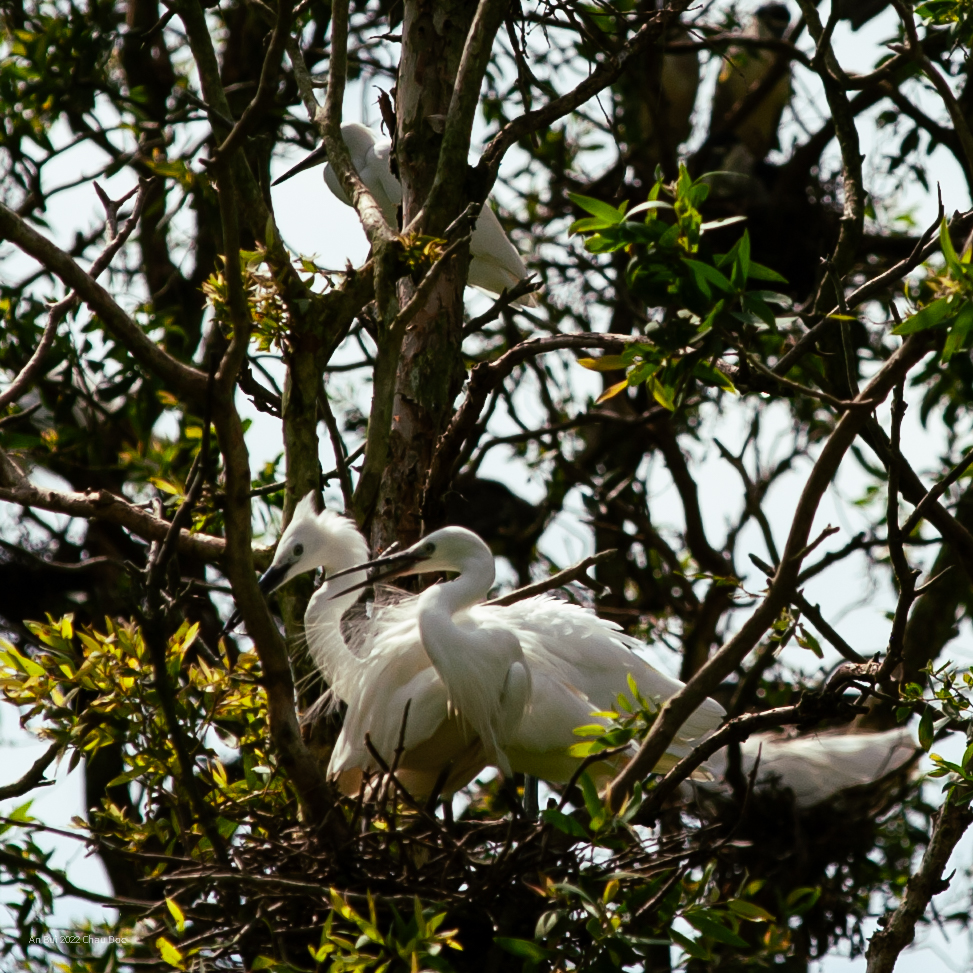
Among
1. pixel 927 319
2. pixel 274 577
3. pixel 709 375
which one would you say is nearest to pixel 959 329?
pixel 927 319

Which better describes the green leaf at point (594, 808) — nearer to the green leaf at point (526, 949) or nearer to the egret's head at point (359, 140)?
the green leaf at point (526, 949)

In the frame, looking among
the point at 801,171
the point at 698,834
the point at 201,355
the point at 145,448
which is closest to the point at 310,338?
the point at 698,834

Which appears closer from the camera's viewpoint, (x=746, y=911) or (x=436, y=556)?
(x=746, y=911)

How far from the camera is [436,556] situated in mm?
3090

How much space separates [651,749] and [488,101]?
4258mm

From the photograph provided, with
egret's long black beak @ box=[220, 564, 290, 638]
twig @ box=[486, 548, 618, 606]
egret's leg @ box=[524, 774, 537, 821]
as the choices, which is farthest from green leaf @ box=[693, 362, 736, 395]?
egret's leg @ box=[524, 774, 537, 821]

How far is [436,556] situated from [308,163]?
2.35 meters

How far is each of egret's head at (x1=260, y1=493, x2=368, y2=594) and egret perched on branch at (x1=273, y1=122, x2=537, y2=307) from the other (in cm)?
176

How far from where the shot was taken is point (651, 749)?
2045 mm

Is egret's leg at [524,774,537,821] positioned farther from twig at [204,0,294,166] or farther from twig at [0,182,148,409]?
twig at [204,0,294,166]

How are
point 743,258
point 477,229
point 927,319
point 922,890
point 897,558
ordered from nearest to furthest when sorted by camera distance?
point 927,319 → point 743,258 → point 897,558 → point 922,890 → point 477,229

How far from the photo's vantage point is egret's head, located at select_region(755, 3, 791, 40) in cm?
778

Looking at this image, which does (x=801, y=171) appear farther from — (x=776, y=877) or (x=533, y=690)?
(x=533, y=690)

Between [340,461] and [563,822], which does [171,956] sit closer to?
[563,822]
